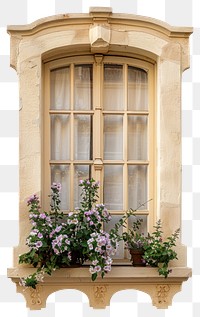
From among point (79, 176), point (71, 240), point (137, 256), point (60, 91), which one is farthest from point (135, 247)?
point (60, 91)

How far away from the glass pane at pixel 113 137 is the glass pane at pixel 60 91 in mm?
428

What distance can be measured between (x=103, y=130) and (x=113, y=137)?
12 centimetres

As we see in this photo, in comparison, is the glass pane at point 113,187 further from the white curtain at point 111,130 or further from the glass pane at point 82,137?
the glass pane at point 82,137

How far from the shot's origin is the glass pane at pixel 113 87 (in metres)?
6.70

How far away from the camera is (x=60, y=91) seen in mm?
6676

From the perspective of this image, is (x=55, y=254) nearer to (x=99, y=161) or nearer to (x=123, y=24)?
(x=99, y=161)

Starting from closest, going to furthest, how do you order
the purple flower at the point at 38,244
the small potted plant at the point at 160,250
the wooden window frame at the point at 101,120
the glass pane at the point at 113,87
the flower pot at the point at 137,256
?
the purple flower at the point at 38,244 < the small potted plant at the point at 160,250 < the flower pot at the point at 137,256 < the wooden window frame at the point at 101,120 < the glass pane at the point at 113,87

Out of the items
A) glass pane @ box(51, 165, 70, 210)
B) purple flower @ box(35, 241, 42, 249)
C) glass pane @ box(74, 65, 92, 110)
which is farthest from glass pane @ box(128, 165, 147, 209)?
purple flower @ box(35, 241, 42, 249)

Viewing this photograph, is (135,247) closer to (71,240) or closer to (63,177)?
(71,240)

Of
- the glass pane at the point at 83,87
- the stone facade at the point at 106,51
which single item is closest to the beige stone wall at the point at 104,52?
the stone facade at the point at 106,51

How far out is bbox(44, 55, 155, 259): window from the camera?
662 cm

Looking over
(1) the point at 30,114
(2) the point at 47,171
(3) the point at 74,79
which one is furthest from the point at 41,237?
(3) the point at 74,79

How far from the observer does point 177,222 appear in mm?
6469

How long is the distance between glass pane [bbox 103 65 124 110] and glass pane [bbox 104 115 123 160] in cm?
12
